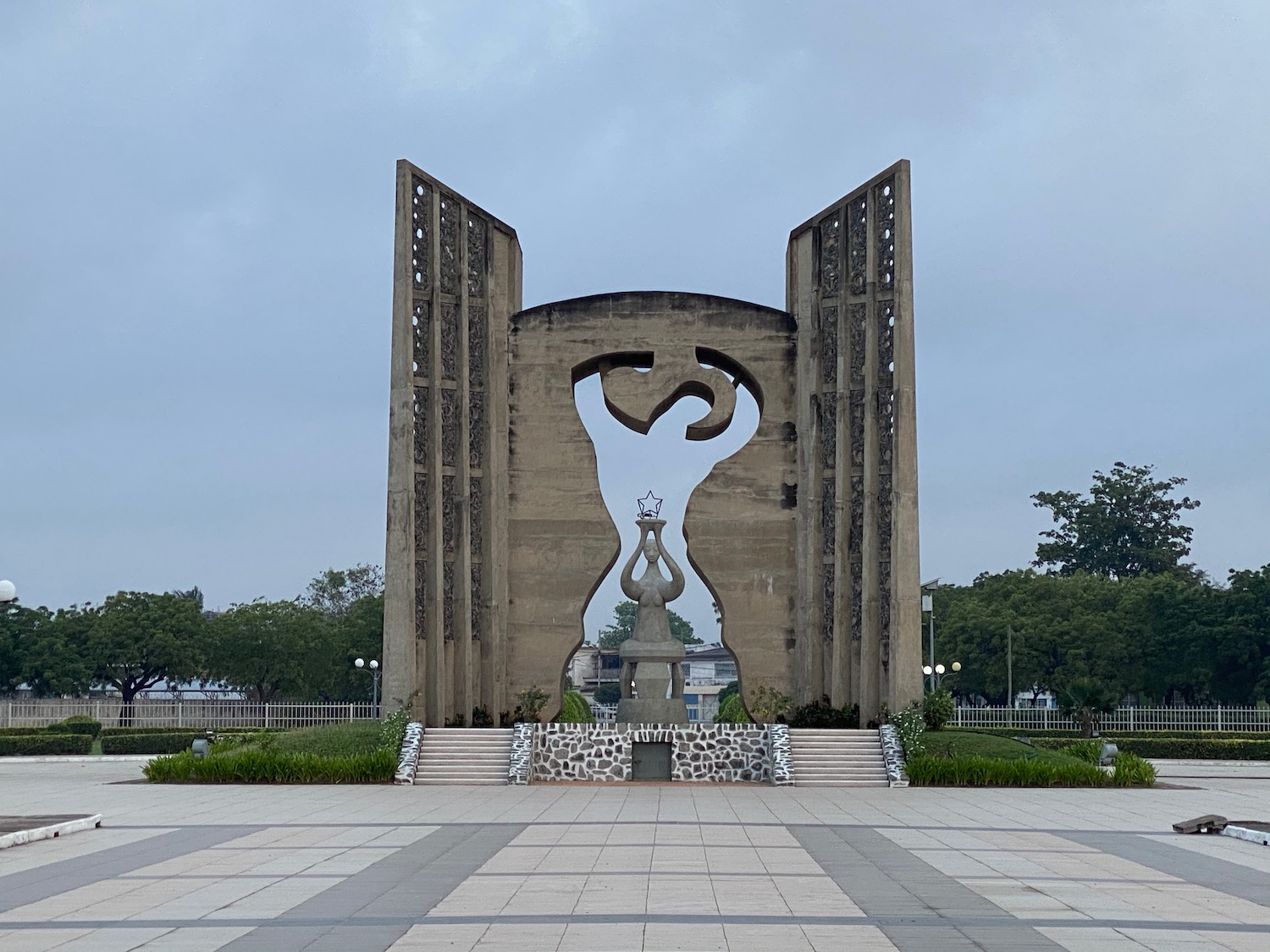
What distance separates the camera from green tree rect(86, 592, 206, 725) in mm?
51656

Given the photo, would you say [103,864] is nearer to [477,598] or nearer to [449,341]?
[477,598]

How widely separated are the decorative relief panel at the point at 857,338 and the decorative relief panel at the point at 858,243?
38 cm

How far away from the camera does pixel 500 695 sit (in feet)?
94.4

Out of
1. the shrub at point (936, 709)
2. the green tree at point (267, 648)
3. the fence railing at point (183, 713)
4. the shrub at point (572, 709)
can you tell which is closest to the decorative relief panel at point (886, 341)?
the shrub at point (936, 709)

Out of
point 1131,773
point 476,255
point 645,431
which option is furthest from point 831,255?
point 1131,773

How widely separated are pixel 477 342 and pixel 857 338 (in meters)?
7.37

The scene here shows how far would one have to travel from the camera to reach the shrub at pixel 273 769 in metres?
24.4

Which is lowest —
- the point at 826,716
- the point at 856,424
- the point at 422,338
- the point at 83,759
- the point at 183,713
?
the point at 83,759

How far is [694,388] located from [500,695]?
714 cm

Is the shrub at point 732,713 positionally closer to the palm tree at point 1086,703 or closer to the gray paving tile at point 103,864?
the palm tree at point 1086,703

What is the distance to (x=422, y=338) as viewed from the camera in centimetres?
2848

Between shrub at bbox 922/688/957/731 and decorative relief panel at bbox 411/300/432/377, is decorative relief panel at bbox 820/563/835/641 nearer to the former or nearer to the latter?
shrub at bbox 922/688/957/731

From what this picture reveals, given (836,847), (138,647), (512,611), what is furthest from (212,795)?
(138,647)

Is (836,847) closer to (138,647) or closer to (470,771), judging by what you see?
(470,771)
